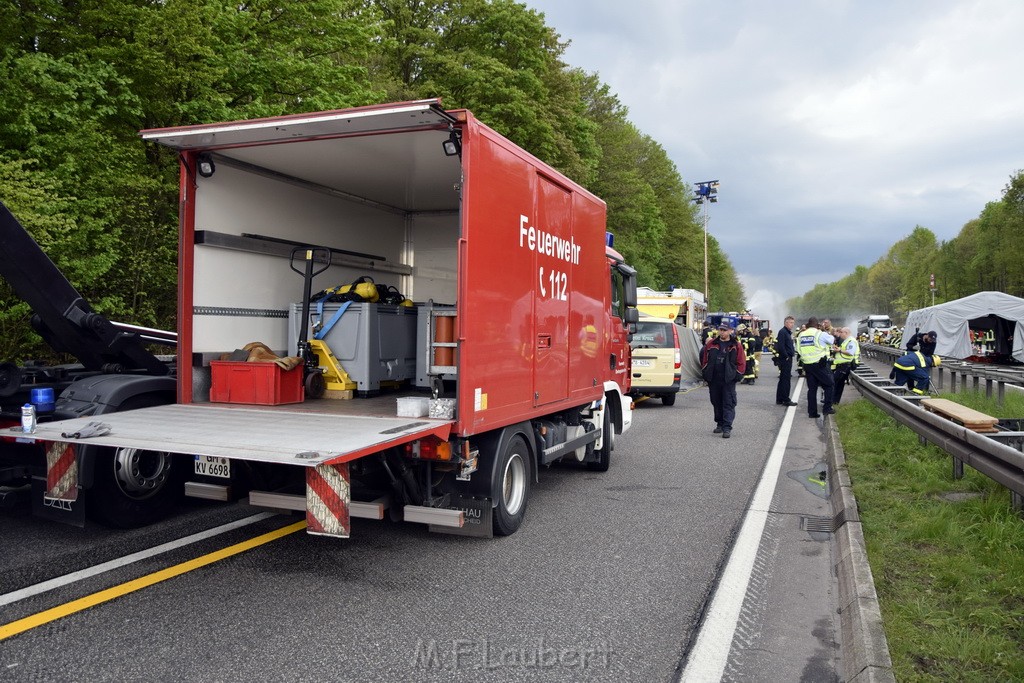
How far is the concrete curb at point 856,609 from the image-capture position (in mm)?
3570

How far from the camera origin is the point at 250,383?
20.3 feet

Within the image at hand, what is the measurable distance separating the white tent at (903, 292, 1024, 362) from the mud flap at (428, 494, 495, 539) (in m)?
28.9

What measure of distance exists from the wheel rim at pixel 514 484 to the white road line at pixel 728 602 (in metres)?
1.65

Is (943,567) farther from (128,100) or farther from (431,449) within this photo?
(128,100)

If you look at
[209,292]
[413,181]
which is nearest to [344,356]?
[209,292]

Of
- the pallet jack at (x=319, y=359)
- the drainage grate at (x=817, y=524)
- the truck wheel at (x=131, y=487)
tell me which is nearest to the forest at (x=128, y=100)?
the pallet jack at (x=319, y=359)

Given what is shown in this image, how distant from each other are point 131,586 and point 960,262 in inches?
3728

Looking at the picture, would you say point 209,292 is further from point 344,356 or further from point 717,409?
point 717,409

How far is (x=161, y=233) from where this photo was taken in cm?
1334

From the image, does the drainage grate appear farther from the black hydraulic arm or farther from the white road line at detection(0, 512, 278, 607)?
the black hydraulic arm

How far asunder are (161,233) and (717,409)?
32.0 feet

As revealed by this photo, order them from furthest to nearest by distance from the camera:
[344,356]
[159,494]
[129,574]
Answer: [344,356]
[159,494]
[129,574]

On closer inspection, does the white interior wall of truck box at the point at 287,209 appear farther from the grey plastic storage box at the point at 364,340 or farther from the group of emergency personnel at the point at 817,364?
the group of emergency personnel at the point at 817,364

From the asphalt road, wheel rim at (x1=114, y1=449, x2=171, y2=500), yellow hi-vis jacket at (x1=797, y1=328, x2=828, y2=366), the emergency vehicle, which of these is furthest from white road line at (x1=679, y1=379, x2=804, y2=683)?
the emergency vehicle
